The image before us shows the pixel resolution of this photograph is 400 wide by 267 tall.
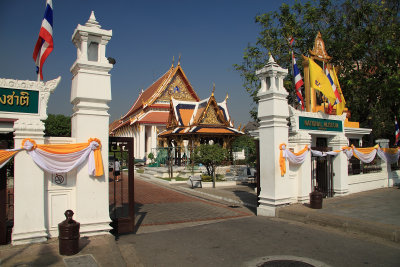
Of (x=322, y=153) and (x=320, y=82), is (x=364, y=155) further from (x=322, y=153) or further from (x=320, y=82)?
(x=320, y=82)

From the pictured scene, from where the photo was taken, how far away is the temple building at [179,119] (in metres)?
25.1

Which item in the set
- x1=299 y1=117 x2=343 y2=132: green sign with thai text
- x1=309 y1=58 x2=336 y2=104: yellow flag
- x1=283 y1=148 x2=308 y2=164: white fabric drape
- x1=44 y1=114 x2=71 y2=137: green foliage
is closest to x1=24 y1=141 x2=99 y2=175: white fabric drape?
x1=283 y1=148 x2=308 y2=164: white fabric drape

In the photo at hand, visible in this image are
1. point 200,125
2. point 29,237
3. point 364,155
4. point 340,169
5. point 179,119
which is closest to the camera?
point 29,237

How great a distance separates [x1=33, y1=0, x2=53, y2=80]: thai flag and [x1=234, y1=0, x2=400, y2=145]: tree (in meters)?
12.5

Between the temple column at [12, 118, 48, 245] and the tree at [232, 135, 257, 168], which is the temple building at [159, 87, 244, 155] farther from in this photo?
the temple column at [12, 118, 48, 245]

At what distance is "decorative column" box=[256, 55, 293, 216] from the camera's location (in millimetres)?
8430

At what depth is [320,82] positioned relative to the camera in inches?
399

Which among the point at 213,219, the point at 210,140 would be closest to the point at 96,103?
the point at 213,219

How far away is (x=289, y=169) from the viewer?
898cm

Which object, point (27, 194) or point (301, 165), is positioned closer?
point (27, 194)

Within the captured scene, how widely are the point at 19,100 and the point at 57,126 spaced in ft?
97.0

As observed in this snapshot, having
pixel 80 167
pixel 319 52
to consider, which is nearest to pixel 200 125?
pixel 319 52

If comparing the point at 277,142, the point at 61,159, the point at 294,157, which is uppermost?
the point at 277,142

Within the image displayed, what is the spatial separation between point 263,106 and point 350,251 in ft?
14.7
